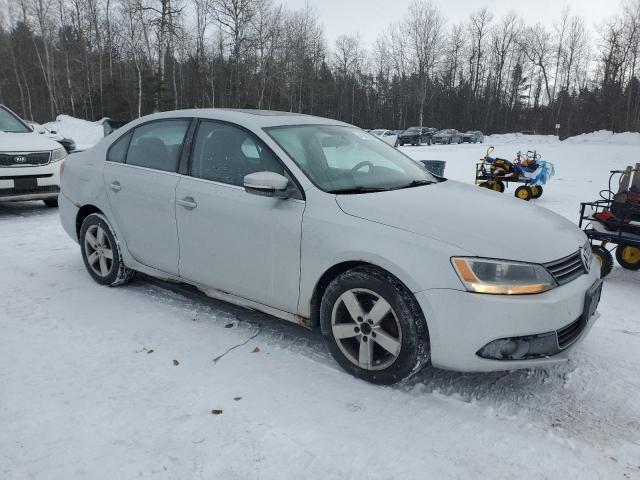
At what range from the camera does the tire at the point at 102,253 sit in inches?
171

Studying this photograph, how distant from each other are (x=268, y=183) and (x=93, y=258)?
2403 millimetres

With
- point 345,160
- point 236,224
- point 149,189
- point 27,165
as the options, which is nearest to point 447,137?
point 27,165

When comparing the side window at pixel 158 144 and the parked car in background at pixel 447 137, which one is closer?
the side window at pixel 158 144

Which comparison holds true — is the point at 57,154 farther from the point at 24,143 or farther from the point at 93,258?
the point at 93,258

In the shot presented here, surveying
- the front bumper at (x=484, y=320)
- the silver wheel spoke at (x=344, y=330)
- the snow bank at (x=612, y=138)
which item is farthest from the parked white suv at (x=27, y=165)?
the snow bank at (x=612, y=138)

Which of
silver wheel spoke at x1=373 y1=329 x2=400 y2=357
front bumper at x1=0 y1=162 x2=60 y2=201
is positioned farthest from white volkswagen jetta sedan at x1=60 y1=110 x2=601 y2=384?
front bumper at x1=0 y1=162 x2=60 y2=201

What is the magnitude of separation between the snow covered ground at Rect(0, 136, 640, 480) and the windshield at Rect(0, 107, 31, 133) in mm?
5343

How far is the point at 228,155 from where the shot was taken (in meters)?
3.58

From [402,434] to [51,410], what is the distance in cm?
184

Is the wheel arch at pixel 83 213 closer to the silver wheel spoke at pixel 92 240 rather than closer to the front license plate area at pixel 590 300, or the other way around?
the silver wheel spoke at pixel 92 240

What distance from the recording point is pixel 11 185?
7230 millimetres

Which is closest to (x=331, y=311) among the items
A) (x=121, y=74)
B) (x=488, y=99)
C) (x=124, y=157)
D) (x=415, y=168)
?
(x=415, y=168)

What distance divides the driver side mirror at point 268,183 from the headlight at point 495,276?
1.15 m

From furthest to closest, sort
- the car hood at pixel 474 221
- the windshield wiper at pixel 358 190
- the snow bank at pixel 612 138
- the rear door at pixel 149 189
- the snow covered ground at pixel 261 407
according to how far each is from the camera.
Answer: the snow bank at pixel 612 138 < the rear door at pixel 149 189 < the windshield wiper at pixel 358 190 < the car hood at pixel 474 221 < the snow covered ground at pixel 261 407
